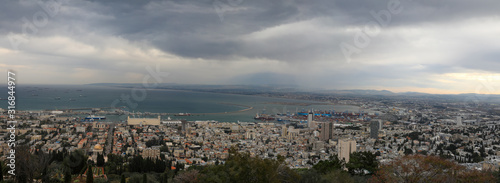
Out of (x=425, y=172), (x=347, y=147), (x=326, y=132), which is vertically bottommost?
(x=326, y=132)

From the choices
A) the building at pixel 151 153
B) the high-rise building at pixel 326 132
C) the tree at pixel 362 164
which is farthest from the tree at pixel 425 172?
the high-rise building at pixel 326 132

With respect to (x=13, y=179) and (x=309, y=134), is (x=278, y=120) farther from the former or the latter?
(x=13, y=179)

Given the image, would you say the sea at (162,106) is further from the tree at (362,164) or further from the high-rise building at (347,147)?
the tree at (362,164)

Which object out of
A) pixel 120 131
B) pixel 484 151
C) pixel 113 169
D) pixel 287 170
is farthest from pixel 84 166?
pixel 484 151

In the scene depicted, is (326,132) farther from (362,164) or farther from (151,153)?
(362,164)

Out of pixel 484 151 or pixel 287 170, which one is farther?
pixel 484 151

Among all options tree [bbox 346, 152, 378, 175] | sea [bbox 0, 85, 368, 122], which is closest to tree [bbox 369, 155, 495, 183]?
tree [bbox 346, 152, 378, 175]

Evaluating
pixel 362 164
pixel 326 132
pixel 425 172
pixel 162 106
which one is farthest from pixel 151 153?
pixel 162 106

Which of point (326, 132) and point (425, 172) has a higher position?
point (425, 172)
